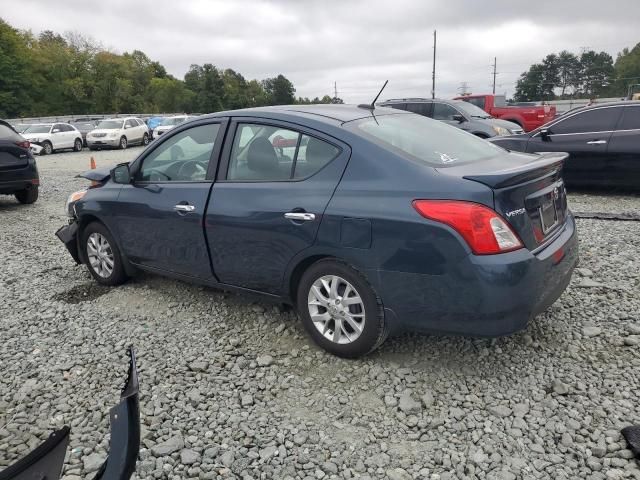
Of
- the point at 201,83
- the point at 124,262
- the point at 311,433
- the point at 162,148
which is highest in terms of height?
the point at 201,83

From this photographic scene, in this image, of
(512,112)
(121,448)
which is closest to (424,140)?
(121,448)

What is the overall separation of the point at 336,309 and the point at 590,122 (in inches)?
273

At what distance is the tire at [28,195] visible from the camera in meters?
9.59

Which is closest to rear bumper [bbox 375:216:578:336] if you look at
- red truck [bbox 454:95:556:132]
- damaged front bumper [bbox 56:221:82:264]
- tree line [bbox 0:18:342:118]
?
damaged front bumper [bbox 56:221:82:264]

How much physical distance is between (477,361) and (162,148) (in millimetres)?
2907

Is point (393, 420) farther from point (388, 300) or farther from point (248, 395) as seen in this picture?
point (248, 395)

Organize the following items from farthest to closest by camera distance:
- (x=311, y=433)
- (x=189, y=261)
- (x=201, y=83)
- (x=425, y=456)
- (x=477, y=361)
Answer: (x=201, y=83) < (x=189, y=261) < (x=477, y=361) < (x=311, y=433) < (x=425, y=456)

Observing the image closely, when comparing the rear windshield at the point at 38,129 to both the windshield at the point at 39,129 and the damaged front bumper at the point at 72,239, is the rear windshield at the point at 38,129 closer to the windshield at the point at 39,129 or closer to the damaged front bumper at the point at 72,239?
the windshield at the point at 39,129

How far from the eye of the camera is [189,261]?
4.04 metres

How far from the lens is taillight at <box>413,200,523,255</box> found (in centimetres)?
276

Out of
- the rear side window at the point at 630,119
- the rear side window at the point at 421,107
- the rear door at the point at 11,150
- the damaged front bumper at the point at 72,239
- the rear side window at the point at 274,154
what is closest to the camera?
the rear side window at the point at 274,154

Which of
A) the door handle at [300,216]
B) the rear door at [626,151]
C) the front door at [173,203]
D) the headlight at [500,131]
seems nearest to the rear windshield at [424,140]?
the door handle at [300,216]

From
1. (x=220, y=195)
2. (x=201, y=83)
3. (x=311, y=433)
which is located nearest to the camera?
(x=311, y=433)

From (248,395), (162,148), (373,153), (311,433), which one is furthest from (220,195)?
(311,433)
